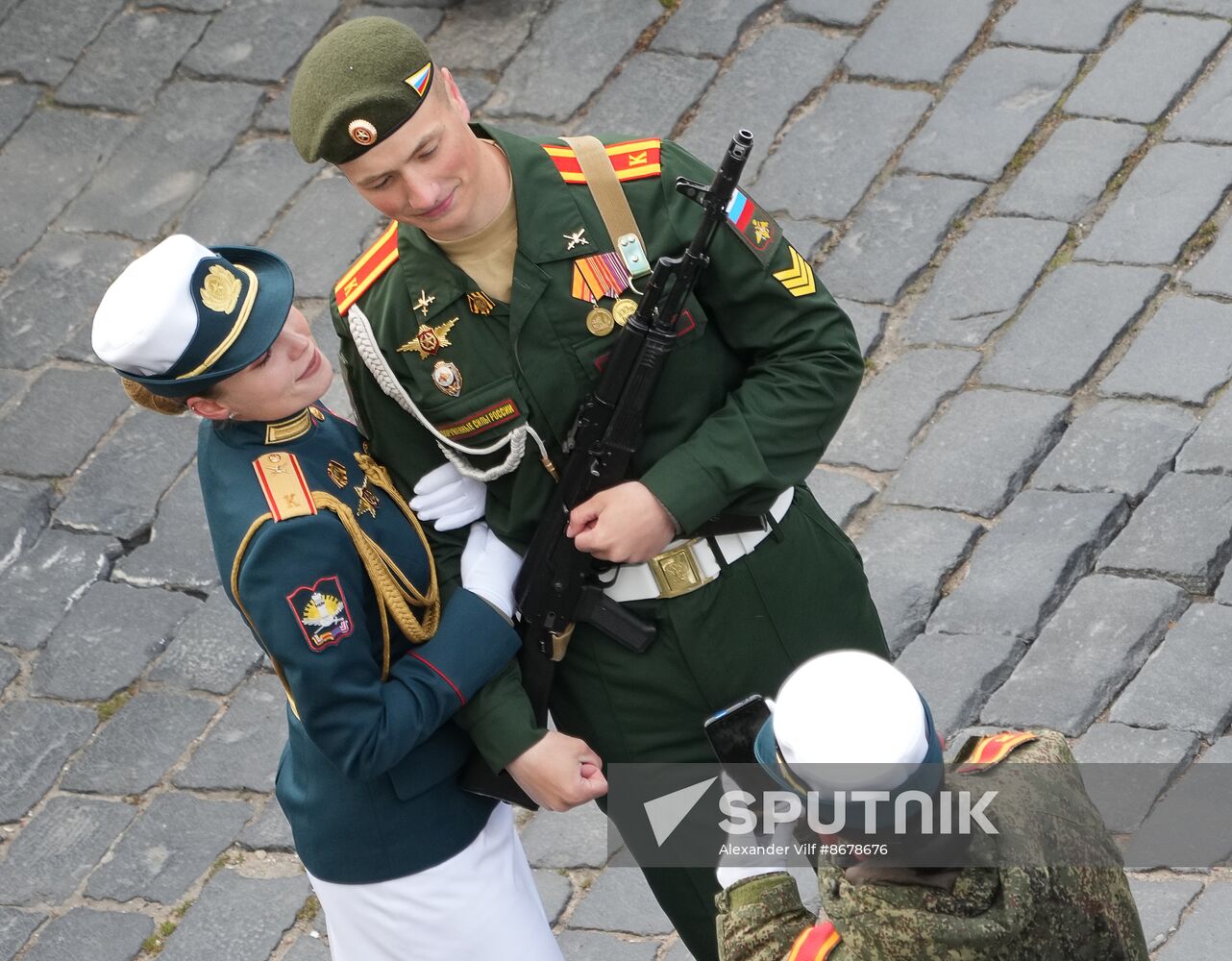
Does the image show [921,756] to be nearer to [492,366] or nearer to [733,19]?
[492,366]

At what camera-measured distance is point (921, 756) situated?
233 centimetres

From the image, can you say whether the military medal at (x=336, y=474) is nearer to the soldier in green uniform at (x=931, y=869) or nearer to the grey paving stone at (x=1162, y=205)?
the soldier in green uniform at (x=931, y=869)

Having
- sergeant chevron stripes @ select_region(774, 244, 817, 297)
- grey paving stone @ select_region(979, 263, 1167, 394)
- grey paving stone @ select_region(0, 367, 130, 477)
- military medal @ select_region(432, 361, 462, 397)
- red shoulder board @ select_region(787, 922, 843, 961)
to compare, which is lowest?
grey paving stone @ select_region(0, 367, 130, 477)

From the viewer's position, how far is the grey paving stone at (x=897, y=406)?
495 cm

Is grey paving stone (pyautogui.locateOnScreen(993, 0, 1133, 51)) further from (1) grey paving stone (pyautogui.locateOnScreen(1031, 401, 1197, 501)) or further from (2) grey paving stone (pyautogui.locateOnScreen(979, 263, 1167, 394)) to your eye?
(1) grey paving stone (pyautogui.locateOnScreen(1031, 401, 1197, 501))

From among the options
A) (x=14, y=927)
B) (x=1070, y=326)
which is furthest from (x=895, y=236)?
(x=14, y=927)

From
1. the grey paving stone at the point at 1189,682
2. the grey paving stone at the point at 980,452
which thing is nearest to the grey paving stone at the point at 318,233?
the grey paving stone at the point at 980,452

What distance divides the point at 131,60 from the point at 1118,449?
13.8ft

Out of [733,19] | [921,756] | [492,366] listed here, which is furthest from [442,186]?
[733,19]

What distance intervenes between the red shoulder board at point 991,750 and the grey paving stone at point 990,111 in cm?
320

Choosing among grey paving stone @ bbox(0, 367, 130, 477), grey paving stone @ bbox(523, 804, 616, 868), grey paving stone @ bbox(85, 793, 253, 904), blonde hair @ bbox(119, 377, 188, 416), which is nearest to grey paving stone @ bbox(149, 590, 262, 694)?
grey paving stone @ bbox(85, 793, 253, 904)

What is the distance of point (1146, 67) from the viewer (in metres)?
5.65

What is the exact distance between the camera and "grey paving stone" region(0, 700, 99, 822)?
4754 mm

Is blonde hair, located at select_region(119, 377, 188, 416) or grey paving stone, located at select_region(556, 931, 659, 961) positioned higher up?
blonde hair, located at select_region(119, 377, 188, 416)
